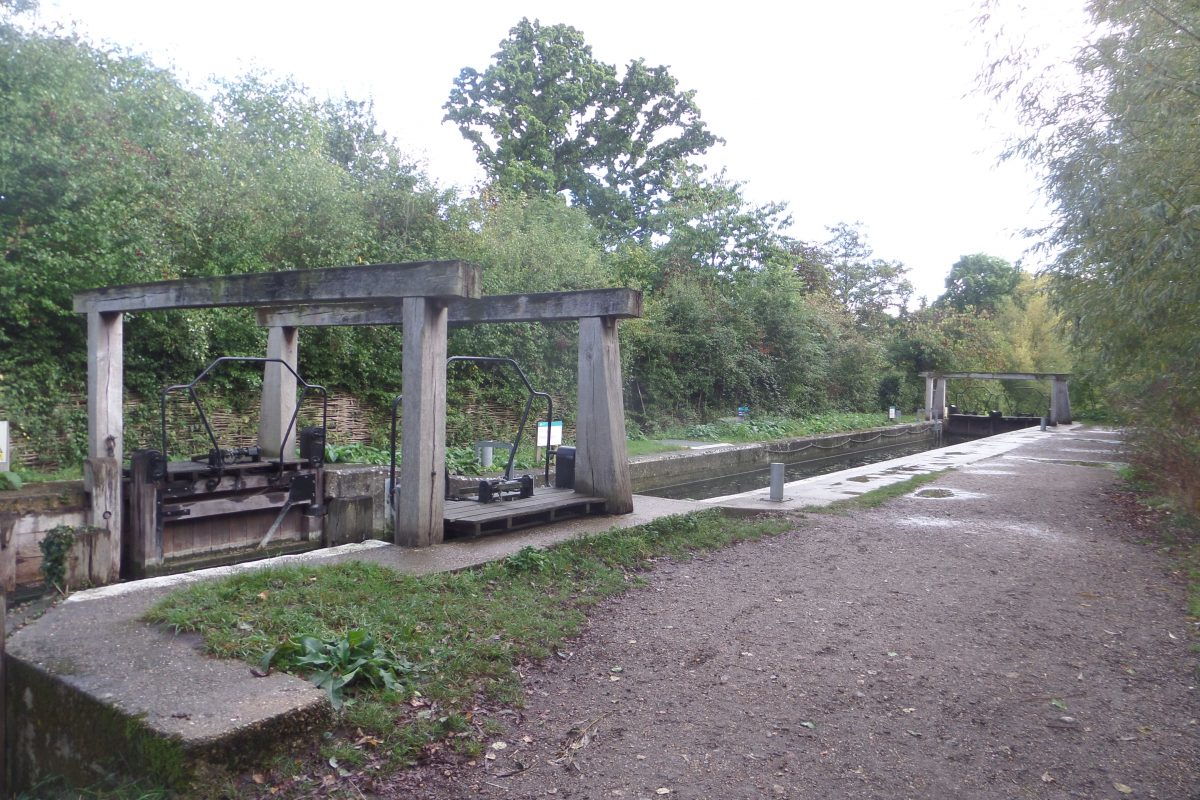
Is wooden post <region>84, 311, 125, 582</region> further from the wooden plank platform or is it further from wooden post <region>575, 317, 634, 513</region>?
wooden post <region>575, 317, 634, 513</region>

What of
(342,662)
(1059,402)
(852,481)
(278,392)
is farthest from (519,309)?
(1059,402)

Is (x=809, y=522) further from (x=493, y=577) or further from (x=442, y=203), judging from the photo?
(x=442, y=203)

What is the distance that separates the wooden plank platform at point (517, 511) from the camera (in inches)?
275

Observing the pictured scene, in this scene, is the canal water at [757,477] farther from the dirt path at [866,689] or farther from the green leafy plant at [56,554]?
the green leafy plant at [56,554]

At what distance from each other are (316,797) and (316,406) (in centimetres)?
1138

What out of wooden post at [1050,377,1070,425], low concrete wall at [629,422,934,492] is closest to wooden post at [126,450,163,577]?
low concrete wall at [629,422,934,492]

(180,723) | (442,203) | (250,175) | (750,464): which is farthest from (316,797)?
(750,464)

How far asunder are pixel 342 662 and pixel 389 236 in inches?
531

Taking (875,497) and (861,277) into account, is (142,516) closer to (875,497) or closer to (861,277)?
(875,497)

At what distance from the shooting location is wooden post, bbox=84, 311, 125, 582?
801 centimetres

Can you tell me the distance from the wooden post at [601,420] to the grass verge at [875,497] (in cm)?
302

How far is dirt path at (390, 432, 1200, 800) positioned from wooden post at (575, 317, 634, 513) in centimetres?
147

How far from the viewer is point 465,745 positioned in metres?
3.52

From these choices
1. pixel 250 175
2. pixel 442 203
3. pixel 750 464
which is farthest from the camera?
pixel 750 464
